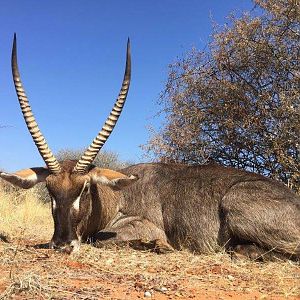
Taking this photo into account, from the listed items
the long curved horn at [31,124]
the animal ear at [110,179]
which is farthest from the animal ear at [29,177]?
the animal ear at [110,179]

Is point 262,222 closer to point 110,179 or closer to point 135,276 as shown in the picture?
point 110,179

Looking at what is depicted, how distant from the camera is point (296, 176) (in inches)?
371

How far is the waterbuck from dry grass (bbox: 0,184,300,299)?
1.01ft

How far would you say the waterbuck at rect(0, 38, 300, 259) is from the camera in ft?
18.7

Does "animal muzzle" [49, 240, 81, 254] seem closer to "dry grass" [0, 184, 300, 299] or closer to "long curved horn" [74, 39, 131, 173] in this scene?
"dry grass" [0, 184, 300, 299]

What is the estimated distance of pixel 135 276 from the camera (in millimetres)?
4258

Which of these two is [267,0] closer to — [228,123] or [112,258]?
Result: [228,123]

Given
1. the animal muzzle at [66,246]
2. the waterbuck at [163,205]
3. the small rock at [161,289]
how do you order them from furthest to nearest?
the waterbuck at [163,205] → the animal muzzle at [66,246] → the small rock at [161,289]

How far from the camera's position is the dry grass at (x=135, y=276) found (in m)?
3.57

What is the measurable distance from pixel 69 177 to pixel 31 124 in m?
0.90

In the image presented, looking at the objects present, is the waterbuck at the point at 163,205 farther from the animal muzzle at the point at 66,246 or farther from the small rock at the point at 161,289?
the small rock at the point at 161,289

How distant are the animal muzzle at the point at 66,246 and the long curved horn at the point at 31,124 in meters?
0.98

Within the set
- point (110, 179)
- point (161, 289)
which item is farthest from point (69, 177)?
point (161, 289)

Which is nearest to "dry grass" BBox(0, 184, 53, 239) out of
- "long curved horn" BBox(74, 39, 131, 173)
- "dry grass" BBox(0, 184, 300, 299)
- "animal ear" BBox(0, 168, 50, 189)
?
"animal ear" BBox(0, 168, 50, 189)
